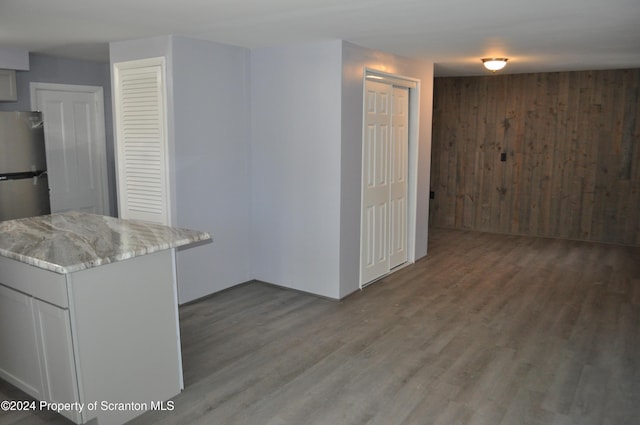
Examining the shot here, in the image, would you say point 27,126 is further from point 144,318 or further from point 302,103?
point 144,318

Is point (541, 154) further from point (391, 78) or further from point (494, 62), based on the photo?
point (391, 78)

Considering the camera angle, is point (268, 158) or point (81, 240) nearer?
point (81, 240)

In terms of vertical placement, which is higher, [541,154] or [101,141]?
[101,141]

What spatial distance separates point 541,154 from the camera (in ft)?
23.0

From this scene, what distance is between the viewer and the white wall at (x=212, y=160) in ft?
13.8

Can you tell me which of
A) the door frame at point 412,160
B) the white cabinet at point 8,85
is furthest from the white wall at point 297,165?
the white cabinet at point 8,85

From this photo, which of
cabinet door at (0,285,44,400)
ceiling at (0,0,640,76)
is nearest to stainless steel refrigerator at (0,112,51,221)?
ceiling at (0,0,640,76)

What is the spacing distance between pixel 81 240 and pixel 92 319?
0.51 metres

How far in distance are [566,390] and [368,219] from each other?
2.37m

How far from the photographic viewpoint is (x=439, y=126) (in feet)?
25.4

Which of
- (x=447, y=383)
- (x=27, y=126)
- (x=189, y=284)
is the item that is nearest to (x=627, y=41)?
(x=447, y=383)

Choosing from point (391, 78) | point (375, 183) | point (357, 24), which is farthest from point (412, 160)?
point (357, 24)

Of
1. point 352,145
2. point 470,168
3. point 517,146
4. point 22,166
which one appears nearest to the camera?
point 352,145

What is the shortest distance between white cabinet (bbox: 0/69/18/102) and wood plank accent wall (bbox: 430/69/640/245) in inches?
218
